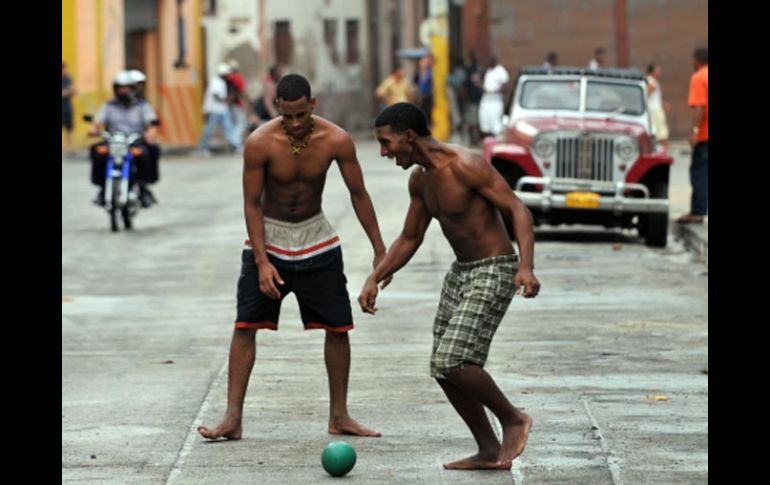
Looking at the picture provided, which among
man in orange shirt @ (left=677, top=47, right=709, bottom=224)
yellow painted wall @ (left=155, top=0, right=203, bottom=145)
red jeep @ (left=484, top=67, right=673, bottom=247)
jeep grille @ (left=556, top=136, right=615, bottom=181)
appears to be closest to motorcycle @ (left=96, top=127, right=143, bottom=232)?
red jeep @ (left=484, top=67, right=673, bottom=247)

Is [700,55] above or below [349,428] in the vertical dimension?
above

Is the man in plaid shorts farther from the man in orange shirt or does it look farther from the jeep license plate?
the man in orange shirt

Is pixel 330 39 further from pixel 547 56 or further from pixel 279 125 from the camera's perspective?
pixel 279 125

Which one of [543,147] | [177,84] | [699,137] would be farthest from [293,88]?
[177,84]

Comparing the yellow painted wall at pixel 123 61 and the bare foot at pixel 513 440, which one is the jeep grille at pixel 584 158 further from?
the yellow painted wall at pixel 123 61

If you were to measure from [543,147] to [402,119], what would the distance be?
38.9 feet

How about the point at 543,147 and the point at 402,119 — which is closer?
the point at 402,119

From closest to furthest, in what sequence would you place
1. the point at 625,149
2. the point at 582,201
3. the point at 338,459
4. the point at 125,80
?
1. the point at 338,459
2. the point at 582,201
3. the point at 625,149
4. the point at 125,80

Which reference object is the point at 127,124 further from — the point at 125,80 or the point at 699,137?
the point at 699,137

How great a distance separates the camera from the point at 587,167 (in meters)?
20.3

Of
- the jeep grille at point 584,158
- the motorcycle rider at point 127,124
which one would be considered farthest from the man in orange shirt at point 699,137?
the motorcycle rider at point 127,124
